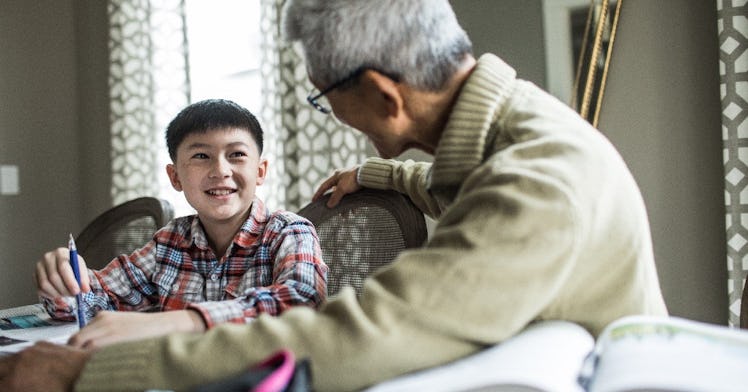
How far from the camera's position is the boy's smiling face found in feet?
4.68

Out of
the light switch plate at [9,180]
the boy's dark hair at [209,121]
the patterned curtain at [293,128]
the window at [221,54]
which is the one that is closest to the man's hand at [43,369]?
the boy's dark hair at [209,121]

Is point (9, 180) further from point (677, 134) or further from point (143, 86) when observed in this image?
point (677, 134)

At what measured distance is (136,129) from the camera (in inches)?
131

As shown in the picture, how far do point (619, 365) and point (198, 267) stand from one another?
1038 mm

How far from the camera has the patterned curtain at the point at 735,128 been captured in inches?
73.7

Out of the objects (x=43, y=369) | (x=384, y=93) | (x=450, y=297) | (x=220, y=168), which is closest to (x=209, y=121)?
(x=220, y=168)

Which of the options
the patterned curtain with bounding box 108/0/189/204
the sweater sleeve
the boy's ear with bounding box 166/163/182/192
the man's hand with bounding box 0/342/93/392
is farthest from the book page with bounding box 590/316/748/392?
the patterned curtain with bounding box 108/0/189/204

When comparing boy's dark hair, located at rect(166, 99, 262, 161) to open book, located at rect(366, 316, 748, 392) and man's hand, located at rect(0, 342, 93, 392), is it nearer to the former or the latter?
man's hand, located at rect(0, 342, 93, 392)

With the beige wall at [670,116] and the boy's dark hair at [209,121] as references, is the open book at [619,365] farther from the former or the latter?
the beige wall at [670,116]

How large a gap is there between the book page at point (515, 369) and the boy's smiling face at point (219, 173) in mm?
890

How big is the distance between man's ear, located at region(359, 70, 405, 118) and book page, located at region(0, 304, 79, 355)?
664 mm

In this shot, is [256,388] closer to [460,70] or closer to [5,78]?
[460,70]

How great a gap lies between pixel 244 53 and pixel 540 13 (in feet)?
5.07

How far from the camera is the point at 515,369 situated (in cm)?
56
